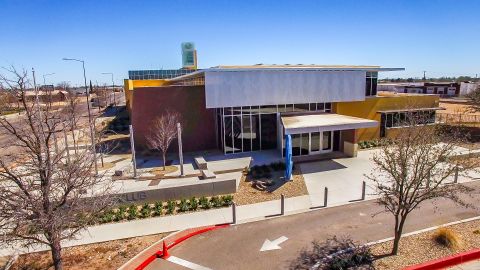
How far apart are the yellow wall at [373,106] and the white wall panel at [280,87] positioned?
4.16ft

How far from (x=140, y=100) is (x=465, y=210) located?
22.6 meters

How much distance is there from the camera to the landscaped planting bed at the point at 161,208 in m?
14.0

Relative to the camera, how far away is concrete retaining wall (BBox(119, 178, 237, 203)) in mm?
15328

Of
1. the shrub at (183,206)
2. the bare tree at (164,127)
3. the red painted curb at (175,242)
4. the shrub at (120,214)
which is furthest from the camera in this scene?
the bare tree at (164,127)

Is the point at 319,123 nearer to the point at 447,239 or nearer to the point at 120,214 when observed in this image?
the point at 447,239

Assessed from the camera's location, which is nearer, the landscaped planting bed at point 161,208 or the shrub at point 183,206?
the landscaped planting bed at point 161,208

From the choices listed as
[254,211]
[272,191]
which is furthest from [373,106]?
[254,211]

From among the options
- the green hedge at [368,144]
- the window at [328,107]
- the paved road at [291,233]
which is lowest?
the paved road at [291,233]

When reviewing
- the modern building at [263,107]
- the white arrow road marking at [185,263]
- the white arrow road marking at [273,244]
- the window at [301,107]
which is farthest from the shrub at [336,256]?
the window at [301,107]

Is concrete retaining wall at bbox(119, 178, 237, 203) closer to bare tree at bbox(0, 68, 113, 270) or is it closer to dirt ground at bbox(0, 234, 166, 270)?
dirt ground at bbox(0, 234, 166, 270)

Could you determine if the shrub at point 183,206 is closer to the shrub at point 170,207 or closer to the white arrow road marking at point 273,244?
the shrub at point 170,207

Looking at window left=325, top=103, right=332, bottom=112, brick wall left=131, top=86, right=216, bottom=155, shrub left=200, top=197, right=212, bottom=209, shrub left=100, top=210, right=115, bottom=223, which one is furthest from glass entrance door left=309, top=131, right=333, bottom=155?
shrub left=100, top=210, right=115, bottom=223

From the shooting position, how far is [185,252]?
36.5 ft

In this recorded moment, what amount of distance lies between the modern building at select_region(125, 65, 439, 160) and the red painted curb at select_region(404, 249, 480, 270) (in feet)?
40.4
